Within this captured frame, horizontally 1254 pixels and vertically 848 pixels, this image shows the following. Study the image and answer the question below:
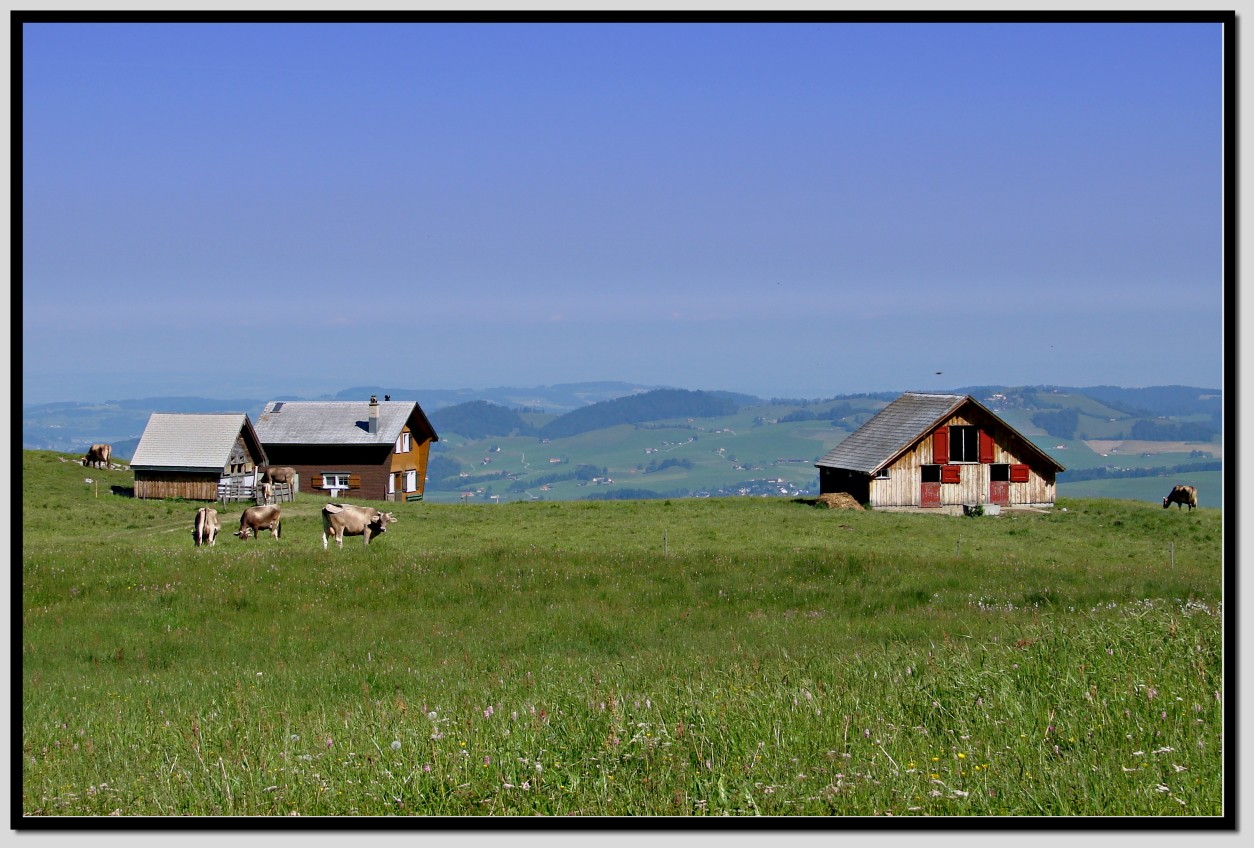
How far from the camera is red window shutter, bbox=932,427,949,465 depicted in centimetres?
5881

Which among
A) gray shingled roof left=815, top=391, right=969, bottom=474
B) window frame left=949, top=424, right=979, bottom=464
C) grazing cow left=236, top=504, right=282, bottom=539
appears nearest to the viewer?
grazing cow left=236, top=504, right=282, bottom=539

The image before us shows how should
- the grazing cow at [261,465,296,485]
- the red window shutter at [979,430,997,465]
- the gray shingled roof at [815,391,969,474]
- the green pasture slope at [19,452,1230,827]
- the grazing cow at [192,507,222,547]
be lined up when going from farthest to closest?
1. the grazing cow at [261,465,296,485]
2. the red window shutter at [979,430,997,465]
3. the gray shingled roof at [815,391,969,474]
4. the grazing cow at [192,507,222,547]
5. the green pasture slope at [19,452,1230,827]

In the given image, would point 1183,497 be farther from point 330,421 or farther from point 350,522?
point 330,421

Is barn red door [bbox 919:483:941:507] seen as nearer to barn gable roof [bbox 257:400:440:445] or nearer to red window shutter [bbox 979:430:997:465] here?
red window shutter [bbox 979:430:997:465]

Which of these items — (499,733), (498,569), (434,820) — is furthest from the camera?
(498,569)

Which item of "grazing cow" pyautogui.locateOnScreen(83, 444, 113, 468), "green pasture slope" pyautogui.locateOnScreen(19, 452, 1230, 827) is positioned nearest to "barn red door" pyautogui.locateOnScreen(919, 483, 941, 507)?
"green pasture slope" pyautogui.locateOnScreen(19, 452, 1230, 827)

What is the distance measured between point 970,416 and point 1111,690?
5264 cm

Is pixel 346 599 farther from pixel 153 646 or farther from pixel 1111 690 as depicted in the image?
pixel 1111 690

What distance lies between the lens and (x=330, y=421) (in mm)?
70500

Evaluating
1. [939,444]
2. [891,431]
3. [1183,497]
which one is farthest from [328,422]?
[1183,497]

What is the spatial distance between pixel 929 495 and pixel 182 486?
39.9m

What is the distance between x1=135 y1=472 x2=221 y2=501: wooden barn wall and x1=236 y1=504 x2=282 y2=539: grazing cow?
65.2 feet

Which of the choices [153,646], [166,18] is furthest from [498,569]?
[166,18]

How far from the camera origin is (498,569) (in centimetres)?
2452
